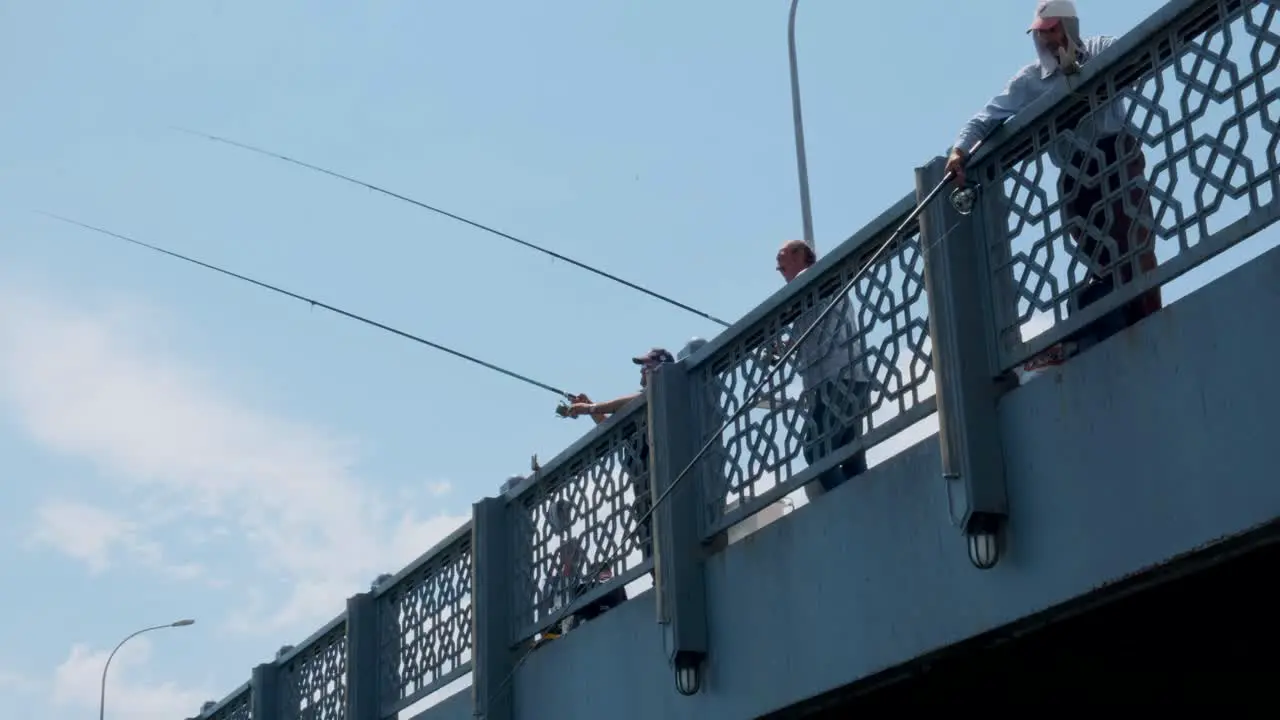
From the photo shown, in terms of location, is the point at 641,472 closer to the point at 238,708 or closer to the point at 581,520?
the point at 581,520

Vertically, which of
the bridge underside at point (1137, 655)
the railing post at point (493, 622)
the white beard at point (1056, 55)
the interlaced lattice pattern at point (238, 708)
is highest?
the white beard at point (1056, 55)

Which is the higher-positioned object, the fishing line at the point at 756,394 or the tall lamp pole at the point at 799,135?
the tall lamp pole at the point at 799,135

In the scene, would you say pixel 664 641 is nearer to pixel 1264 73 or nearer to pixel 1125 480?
pixel 1125 480

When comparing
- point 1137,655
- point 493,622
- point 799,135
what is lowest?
point 1137,655

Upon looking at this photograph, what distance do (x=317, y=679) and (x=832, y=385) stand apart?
5958 mm

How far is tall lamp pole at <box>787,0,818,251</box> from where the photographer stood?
14.2m

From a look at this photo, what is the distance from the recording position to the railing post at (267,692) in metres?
12.4

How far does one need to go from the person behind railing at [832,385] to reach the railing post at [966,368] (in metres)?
0.57

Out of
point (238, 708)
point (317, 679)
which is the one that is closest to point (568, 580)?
point (317, 679)

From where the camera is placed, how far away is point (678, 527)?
303 inches

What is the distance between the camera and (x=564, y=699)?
8.69 metres

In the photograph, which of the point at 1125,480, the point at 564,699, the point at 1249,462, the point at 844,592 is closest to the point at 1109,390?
the point at 1125,480

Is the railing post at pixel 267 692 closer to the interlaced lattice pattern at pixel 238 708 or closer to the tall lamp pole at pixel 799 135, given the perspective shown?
the interlaced lattice pattern at pixel 238 708

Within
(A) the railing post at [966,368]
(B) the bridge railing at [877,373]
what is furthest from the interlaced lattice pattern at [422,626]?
(A) the railing post at [966,368]
